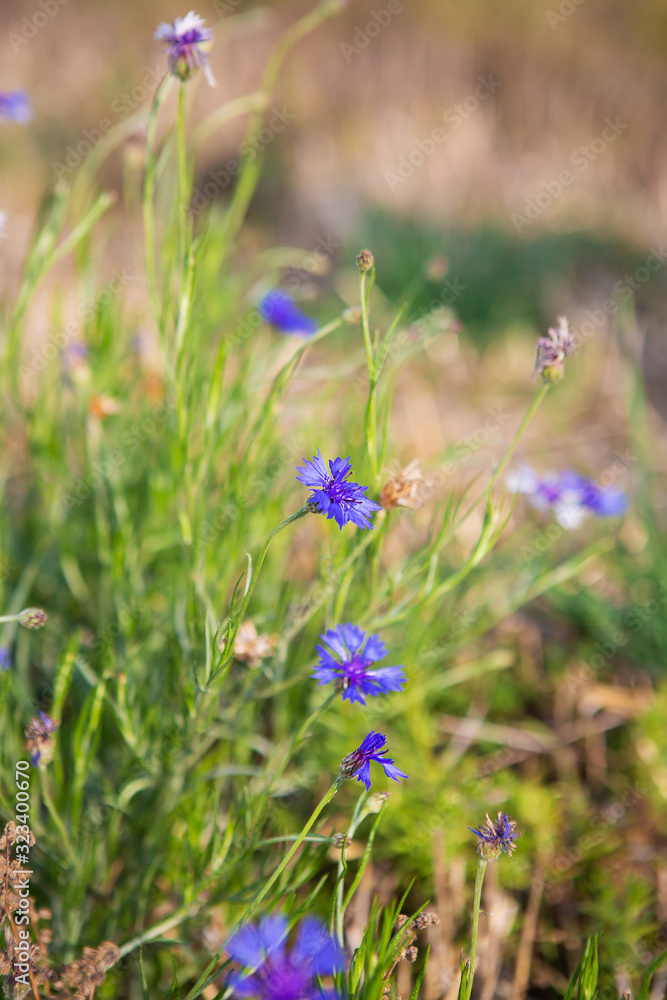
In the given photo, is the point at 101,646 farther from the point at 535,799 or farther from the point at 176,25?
the point at 176,25

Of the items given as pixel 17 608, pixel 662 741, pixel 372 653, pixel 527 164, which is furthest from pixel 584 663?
pixel 527 164

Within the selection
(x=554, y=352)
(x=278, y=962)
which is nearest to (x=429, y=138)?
(x=554, y=352)
